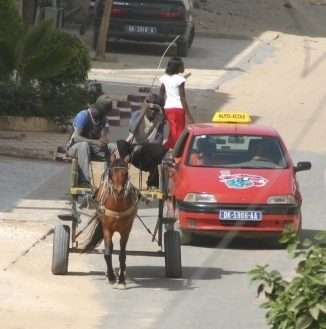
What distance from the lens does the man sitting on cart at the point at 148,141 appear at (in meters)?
11.0

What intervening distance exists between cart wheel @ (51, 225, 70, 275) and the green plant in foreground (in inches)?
194

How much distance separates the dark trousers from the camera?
432 inches

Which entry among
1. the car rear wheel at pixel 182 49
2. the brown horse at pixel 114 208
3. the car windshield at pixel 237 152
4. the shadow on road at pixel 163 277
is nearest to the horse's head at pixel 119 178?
the brown horse at pixel 114 208

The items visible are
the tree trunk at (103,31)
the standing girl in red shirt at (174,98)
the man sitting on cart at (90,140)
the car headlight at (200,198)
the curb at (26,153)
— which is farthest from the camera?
the tree trunk at (103,31)

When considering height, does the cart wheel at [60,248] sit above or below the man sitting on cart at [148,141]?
below

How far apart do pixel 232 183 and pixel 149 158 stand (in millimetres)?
1214

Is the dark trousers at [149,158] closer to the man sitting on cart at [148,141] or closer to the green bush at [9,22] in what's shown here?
the man sitting on cart at [148,141]

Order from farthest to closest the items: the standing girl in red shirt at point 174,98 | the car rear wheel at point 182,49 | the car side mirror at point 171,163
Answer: the car rear wheel at point 182,49
the standing girl in red shirt at point 174,98
the car side mirror at point 171,163

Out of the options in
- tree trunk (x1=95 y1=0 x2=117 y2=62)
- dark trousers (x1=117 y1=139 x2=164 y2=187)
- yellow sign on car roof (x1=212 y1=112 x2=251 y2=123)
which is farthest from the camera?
tree trunk (x1=95 y1=0 x2=117 y2=62)

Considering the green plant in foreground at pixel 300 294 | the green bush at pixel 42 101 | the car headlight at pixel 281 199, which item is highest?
the green plant in foreground at pixel 300 294

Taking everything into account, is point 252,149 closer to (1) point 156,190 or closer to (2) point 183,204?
(2) point 183,204

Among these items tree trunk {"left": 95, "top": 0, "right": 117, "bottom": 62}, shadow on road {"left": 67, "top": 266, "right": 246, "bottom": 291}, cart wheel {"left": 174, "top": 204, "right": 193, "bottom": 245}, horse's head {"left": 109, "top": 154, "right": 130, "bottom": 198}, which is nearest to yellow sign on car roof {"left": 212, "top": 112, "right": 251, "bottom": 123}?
cart wheel {"left": 174, "top": 204, "right": 193, "bottom": 245}

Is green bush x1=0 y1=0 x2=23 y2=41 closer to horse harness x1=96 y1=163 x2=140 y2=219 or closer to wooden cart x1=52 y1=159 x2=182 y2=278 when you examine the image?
wooden cart x1=52 y1=159 x2=182 y2=278

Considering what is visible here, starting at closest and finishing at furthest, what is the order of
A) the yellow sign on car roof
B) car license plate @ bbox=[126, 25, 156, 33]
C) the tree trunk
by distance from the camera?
the yellow sign on car roof, the tree trunk, car license plate @ bbox=[126, 25, 156, 33]
